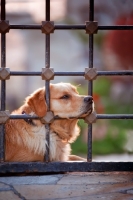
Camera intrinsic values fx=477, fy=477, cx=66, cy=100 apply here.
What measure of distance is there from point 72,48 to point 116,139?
232 inches

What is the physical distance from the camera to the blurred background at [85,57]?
27.4 feet

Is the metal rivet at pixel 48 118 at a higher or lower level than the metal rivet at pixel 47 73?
lower

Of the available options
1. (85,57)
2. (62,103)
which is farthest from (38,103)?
(85,57)

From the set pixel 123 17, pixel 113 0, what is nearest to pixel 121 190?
pixel 123 17

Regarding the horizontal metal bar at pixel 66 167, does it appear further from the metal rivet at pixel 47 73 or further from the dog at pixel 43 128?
the metal rivet at pixel 47 73

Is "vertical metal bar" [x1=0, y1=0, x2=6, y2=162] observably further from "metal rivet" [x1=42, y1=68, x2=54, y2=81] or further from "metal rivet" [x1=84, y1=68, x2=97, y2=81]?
"metal rivet" [x1=84, y1=68, x2=97, y2=81]

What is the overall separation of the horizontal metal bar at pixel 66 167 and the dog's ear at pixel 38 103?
400 millimetres

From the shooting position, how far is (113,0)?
1027 centimetres

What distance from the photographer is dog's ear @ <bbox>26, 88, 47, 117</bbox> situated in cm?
377

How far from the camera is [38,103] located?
3861 millimetres

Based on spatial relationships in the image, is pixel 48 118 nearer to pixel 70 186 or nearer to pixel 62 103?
pixel 62 103

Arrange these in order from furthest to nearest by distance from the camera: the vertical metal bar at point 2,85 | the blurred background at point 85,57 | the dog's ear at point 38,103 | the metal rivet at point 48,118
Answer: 1. the blurred background at point 85,57
2. the dog's ear at point 38,103
3. the metal rivet at point 48,118
4. the vertical metal bar at point 2,85

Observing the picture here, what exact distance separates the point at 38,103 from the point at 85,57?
28.5ft

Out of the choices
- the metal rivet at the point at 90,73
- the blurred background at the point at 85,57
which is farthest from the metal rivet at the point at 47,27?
the blurred background at the point at 85,57
